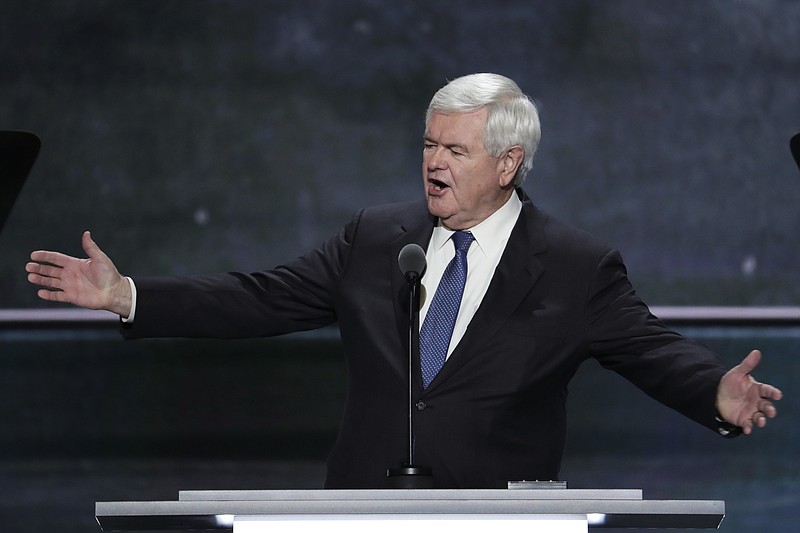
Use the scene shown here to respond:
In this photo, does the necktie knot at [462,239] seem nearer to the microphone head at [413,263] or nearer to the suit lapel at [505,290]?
the suit lapel at [505,290]

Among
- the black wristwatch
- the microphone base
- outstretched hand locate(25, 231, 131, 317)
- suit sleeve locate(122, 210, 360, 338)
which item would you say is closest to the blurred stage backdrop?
suit sleeve locate(122, 210, 360, 338)

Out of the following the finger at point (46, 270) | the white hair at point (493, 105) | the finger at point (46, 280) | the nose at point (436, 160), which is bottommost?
the finger at point (46, 280)

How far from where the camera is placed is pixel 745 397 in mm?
1891

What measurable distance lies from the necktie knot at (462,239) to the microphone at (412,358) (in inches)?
8.4

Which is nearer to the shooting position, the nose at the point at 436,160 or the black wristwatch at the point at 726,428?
the black wristwatch at the point at 726,428

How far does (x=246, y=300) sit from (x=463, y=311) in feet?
1.40

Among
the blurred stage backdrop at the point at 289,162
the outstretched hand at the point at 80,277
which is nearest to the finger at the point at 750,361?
the outstretched hand at the point at 80,277

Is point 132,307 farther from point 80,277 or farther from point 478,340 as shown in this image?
point 478,340

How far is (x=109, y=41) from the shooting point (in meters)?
3.89

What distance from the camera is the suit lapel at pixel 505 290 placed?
2.15m

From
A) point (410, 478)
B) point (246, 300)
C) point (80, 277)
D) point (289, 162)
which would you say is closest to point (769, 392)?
point (410, 478)

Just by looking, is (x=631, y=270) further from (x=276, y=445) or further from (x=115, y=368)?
(x=115, y=368)

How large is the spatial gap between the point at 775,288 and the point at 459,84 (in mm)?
2055

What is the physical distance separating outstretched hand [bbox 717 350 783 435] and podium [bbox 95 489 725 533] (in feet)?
0.95
